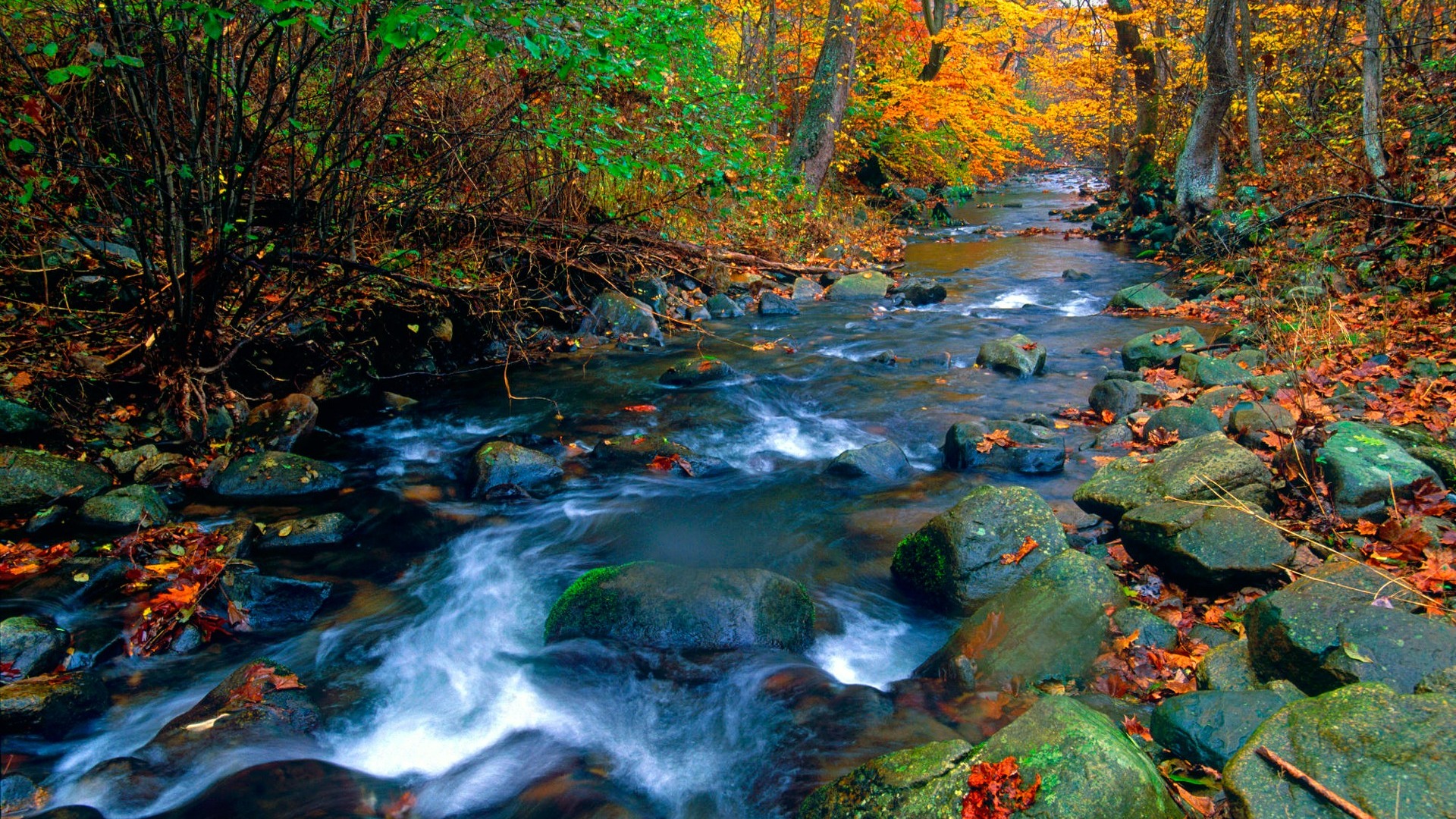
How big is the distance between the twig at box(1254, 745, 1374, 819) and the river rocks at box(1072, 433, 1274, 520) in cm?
256

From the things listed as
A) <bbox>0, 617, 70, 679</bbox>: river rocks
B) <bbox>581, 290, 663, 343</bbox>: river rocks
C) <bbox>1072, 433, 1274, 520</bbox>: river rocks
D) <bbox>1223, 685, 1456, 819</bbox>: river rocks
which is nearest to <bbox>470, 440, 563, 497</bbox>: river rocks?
<bbox>0, 617, 70, 679</bbox>: river rocks

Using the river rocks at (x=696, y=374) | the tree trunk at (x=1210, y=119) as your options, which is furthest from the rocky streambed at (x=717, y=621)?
the tree trunk at (x=1210, y=119)

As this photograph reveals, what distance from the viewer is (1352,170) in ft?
32.0

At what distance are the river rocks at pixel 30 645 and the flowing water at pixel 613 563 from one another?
302 millimetres

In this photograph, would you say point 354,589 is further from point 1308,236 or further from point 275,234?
point 1308,236

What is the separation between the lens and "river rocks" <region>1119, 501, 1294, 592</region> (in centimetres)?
425

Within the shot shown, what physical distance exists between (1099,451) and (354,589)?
610 centimetres

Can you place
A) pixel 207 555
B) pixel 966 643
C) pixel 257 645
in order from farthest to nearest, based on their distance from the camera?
pixel 207 555 → pixel 257 645 → pixel 966 643

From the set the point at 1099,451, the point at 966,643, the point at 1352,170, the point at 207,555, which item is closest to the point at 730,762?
the point at 966,643

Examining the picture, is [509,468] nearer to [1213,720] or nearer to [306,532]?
[306,532]

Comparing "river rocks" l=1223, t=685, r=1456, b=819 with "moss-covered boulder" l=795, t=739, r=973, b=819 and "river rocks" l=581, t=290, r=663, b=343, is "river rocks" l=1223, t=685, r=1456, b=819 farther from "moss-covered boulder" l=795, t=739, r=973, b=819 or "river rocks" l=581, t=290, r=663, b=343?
"river rocks" l=581, t=290, r=663, b=343

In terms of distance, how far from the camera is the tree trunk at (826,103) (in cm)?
1595

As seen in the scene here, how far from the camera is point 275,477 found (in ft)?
20.5

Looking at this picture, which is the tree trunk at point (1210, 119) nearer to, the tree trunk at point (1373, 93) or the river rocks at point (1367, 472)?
the tree trunk at point (1373, 93)
